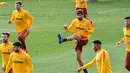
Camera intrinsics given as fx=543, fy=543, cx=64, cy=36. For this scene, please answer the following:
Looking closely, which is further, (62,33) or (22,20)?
(62,33)

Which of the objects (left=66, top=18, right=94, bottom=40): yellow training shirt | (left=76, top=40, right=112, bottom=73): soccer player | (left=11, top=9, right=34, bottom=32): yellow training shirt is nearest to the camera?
(left=76, top=40, right=112, bottom=73): soccer player

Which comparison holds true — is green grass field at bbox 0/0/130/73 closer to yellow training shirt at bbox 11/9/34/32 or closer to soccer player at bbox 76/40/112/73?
yellow training shirt at bbox 11/9/34/32

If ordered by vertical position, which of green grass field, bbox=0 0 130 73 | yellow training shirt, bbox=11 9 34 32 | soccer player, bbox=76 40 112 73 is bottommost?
green grass field, bbox=0 0 130 73

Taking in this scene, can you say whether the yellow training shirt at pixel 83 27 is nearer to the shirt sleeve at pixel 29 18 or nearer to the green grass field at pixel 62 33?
the green grass field at pixel 62 33

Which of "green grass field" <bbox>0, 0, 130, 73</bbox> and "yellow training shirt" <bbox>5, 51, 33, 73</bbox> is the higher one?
"yellow training shirt" <bbox>5, 51, 33, 73</bbox>

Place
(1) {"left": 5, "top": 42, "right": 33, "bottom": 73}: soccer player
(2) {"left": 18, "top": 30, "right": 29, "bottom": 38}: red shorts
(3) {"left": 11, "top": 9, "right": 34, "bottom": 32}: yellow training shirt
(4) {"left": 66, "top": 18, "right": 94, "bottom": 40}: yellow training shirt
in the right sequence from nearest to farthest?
(1) {"left": 5, "top": 42, "right": 33, "bottom": 73}: soccer player → (4) {"left": 66, "top": 18, "right": 94, "bottom": 40}: yellow training shirt → (2) {"left": 18, "top": 30, "right": 29, "bottom": 38}: red shorts → (3) {"left": 11, "top": 9, "right": 34, "bottom": 32}: yellow training shirt

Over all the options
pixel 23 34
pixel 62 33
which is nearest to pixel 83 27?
pixel 23 34

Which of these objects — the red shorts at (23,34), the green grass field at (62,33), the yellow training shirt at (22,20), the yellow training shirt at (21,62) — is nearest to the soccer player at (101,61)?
the yellow training shirt at (21,62)

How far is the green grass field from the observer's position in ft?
72.6

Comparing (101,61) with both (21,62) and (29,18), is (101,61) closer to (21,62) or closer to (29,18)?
(21,62)

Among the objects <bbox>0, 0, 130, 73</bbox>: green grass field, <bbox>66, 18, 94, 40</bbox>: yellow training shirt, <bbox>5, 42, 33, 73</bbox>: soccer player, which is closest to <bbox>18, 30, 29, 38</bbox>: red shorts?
<bbox>0, 0, 130, 73</bbox>: green grass field

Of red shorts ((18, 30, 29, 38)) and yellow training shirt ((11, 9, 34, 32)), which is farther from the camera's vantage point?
yellow training shirt ((11, 9, 34, 32))

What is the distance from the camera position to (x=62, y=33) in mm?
32000

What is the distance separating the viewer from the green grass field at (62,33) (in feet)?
72.6
